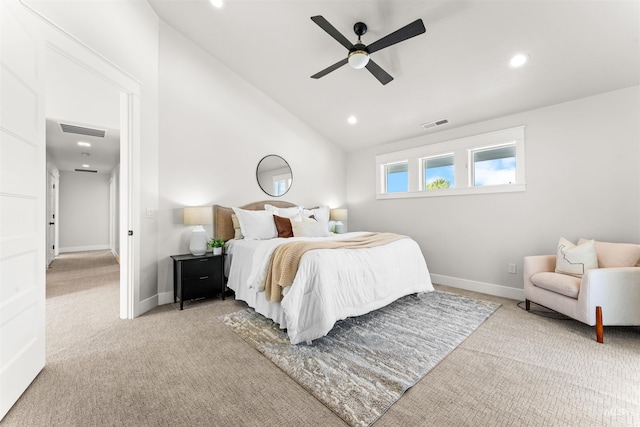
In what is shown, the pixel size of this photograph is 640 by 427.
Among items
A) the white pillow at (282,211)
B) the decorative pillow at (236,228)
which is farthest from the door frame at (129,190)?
the white pillow at (282,211)

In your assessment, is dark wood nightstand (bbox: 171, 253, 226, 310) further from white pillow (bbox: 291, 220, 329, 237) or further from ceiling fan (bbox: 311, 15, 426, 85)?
ceiling fan (bbox: 311, 15, 426, 85)

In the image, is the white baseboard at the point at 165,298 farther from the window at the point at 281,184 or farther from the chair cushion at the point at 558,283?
the chair cushion at the point at 558,283

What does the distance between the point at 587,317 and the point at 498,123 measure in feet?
8.56

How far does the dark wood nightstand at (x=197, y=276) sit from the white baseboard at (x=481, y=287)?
10.9 ft

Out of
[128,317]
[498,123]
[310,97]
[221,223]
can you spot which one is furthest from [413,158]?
[128,317]

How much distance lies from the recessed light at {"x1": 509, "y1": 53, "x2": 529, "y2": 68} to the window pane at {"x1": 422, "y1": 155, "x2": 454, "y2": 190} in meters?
1.57

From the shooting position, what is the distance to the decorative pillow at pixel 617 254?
8.36 ft

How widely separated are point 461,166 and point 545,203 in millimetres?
1163

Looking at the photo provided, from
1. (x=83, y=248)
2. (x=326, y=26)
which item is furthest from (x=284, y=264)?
(x=83, y=248)

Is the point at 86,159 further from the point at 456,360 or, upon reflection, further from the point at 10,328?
the point at 456,360

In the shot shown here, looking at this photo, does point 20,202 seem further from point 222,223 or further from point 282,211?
point 282,211

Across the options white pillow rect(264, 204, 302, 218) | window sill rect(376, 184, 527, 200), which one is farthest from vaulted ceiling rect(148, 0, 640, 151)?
white pillow rect(264, 204, 302, 218)

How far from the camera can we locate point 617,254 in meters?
2.63

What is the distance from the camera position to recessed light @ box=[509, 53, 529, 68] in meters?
2.76
